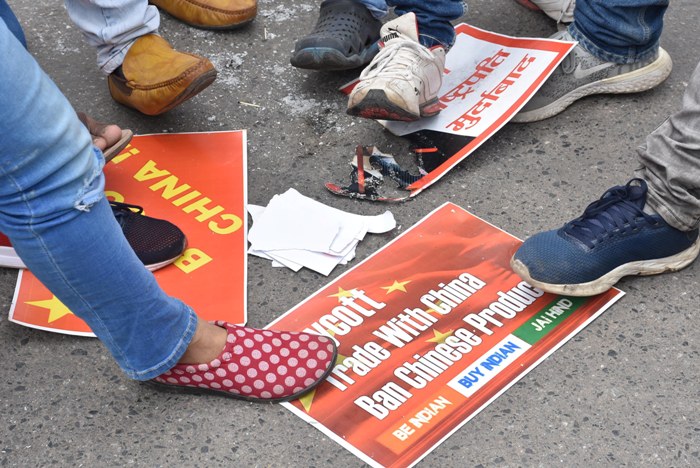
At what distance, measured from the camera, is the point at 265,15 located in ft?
7.55

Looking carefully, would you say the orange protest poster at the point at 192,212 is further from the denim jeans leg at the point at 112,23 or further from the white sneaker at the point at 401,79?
the white sneaker at the point at 401,79

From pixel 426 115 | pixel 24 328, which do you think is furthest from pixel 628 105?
pixel 24 328

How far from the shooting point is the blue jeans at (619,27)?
1794 millimetres

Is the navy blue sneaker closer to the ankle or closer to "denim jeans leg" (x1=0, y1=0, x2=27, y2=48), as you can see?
the ankle

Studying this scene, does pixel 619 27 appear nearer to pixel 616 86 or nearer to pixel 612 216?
pixel 616 86

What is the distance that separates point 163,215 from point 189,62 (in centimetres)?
35

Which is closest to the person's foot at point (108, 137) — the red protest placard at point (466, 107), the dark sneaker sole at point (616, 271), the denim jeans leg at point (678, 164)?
the red protest placard at point (466, 107)

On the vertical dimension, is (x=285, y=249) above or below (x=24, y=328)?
above

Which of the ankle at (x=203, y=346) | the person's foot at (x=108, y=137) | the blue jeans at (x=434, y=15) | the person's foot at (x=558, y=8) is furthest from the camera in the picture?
the person's foot at (x=558, y=8)

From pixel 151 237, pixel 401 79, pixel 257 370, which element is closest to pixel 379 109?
pixel 401 79

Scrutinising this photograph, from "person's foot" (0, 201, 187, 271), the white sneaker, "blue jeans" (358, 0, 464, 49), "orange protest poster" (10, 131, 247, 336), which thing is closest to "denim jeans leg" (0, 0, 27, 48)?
"orange protest poster" (10, 131, 247, 336)

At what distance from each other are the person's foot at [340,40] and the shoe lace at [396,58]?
15cm

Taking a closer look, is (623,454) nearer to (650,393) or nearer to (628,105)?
(650,393)

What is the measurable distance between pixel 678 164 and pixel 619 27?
0.51 m
